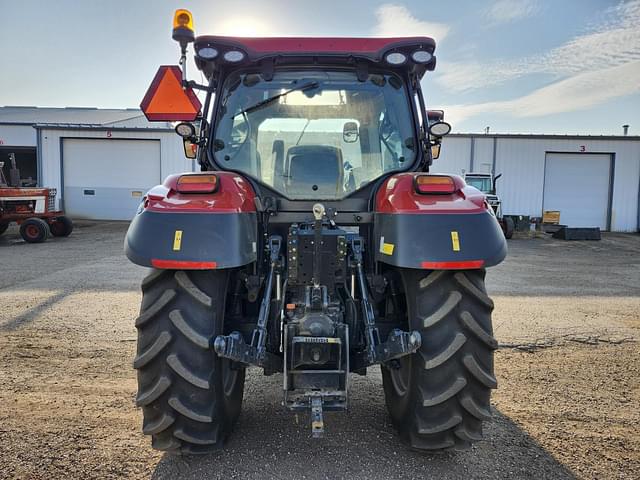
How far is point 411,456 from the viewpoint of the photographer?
2605mm

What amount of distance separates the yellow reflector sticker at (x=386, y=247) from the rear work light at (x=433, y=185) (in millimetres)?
307

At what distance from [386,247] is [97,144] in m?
19.9

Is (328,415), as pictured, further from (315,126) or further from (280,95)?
(280,95)

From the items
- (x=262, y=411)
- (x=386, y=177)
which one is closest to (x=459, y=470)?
(x=262, y=411)

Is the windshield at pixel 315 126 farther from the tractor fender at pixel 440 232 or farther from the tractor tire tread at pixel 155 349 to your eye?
the tractor tire tread at pixel 155 349

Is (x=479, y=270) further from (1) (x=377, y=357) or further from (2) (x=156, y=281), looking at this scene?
(2) (x=156, y=281)

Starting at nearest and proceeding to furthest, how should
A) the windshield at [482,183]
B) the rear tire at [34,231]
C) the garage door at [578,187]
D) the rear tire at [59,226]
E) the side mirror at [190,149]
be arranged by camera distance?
the side mirror at [190,149], the rear tire at [34,231], the rear tire at [59,226], the windshield at [482,183], the garage door at [578,187]

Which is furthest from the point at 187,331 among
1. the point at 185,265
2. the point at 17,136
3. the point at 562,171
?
the point at 17,136

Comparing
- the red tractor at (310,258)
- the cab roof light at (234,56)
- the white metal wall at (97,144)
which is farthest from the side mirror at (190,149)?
the white metal wall at (97,144)

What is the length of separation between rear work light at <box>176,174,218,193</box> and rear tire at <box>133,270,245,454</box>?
1.33 feet

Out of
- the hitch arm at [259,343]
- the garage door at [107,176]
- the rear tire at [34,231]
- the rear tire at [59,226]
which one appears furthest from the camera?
the garage door at [107,176]

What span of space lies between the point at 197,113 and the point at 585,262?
1036 centimetres

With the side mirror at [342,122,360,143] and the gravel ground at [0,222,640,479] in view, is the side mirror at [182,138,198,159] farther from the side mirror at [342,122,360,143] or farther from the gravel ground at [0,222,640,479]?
the gravel ground at [0,222,640,479]

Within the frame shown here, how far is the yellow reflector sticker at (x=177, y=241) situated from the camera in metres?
2.24
